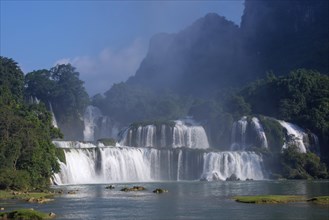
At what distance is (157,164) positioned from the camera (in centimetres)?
7669

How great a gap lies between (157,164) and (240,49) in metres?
91.2

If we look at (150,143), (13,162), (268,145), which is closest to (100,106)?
(150,143)

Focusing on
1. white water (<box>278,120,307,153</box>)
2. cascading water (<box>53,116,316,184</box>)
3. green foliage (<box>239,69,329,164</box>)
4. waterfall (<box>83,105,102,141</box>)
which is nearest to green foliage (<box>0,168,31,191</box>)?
cascading water (<box>53,116,316,184</box>)

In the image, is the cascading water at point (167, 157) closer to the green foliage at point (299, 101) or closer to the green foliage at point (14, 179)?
the green foliage at point (299, 101)

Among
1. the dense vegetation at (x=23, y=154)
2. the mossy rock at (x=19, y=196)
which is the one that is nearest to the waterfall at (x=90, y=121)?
the dense vegetation at (x=23, y=154)

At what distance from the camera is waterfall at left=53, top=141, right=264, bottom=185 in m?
70.4

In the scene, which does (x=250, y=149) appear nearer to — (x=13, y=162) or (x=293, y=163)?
(x=293, y=163)

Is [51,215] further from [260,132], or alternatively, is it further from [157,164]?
[260,132]

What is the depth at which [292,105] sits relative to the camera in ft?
306

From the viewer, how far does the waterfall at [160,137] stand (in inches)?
3494

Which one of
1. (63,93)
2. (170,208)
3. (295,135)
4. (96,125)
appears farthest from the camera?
(96,125)

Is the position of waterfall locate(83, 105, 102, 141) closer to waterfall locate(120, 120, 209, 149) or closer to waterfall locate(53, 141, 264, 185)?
waterfall locate(120, 120, 209, 149)

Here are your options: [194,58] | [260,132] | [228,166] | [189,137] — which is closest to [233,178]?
[228,166]

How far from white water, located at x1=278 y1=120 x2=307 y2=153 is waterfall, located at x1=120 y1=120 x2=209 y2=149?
1250cm
